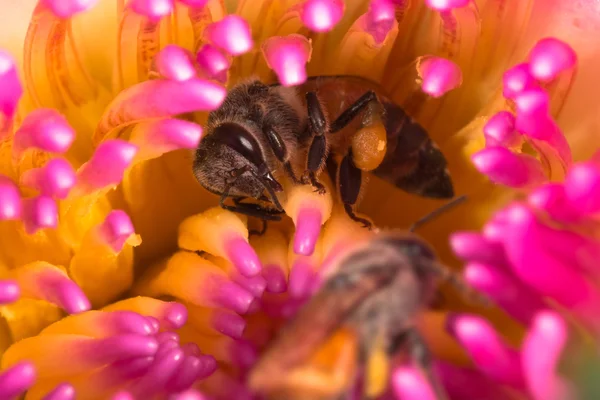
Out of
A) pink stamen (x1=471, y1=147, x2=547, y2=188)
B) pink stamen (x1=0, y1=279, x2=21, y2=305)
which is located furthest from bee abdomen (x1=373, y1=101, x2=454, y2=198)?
pink stamen (x1=0, y1=279, x2=21, y2=305)

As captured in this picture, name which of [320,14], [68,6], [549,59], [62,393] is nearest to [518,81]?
[549,59]

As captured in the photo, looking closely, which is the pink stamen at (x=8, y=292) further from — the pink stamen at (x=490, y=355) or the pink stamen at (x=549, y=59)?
the pink stamen at (x=549, y=59)

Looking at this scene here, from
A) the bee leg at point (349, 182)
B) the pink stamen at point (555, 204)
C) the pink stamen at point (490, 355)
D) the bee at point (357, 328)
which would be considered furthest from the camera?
the bee leg at point (349, 182)

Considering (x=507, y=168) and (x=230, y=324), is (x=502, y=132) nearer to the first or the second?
(x=507, y=168)

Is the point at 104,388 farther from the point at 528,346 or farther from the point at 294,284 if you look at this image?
the point at 528,346

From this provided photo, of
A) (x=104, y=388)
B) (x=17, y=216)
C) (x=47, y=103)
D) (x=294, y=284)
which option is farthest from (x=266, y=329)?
(x=47, y=103)

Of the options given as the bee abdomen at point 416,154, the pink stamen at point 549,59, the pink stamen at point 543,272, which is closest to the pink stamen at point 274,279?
the bee abdomen at point 416,154

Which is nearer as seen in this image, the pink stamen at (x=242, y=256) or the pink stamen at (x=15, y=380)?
the pink stamen at (x=15, y=380)
